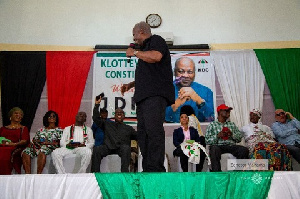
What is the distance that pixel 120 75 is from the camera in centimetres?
655

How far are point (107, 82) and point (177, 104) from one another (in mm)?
1277

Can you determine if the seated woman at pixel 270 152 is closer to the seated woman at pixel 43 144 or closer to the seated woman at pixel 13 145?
the seated woman at pixel 43 144

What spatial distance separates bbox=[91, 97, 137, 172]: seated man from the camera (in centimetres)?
489

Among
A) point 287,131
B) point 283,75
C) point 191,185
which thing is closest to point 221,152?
point 287,131

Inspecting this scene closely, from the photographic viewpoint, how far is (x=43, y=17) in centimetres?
693

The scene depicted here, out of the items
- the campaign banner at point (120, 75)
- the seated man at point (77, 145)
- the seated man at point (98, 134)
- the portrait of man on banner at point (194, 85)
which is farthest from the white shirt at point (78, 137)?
the portrait of man on banner at point (194, 85)

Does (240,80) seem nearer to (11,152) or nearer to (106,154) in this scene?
(106,154)

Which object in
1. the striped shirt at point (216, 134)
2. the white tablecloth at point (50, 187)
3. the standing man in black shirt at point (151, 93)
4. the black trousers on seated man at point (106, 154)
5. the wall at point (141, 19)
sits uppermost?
the wall at point (141, 19)

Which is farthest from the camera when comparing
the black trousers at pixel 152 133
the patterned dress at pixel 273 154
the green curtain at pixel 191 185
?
the patterned dress at pixel 273 154

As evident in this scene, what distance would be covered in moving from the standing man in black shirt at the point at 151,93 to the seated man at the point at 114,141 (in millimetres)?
1707

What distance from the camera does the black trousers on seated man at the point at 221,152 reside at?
4.80m

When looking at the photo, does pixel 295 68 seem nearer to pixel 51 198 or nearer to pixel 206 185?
pixel 206 185

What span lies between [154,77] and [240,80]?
12.5 ft

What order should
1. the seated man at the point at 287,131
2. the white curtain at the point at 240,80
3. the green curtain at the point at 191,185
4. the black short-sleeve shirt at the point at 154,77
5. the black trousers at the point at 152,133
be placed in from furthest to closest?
the white curtain at the point at 240,80
the seated man at the point at 287,131
the black short-sleeve shirt at the point at 154,77
the black trousers at the point at 152,133
the green curtain at the point at 191,185
